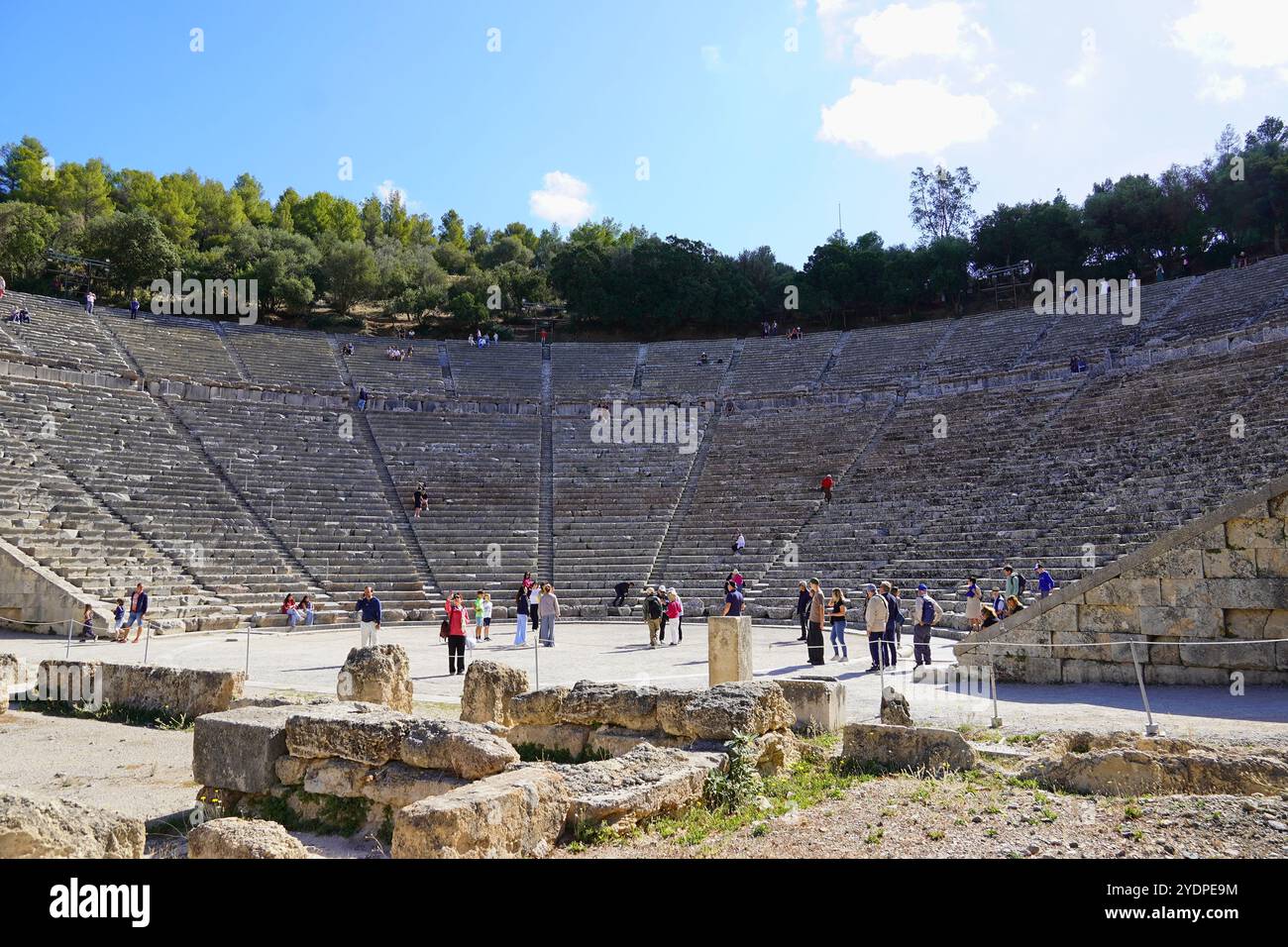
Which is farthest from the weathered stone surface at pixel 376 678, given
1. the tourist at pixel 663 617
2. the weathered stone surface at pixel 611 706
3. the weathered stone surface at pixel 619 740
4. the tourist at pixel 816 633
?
the tourist at pixel 663 617

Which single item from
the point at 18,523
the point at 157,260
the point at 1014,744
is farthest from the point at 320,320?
the point at 1014,744

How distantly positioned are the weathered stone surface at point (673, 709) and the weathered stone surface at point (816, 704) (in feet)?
4.15

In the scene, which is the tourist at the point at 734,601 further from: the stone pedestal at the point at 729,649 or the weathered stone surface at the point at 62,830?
the weathered stone surface at the point at 62,830

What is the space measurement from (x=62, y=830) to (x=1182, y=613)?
36.2 ft

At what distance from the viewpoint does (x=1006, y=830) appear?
464cm

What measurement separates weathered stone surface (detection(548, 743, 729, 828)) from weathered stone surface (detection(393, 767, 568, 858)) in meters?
0.18

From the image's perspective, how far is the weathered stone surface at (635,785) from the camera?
16.2 ft

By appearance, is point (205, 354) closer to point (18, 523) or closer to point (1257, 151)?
point (18, 523)

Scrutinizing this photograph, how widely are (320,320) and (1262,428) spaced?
127ft

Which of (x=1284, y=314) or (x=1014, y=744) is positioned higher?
(x=1284, y=314)

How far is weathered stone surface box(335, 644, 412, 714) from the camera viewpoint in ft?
30.1

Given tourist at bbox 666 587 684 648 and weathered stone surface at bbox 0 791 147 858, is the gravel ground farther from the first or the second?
tourist at bbox 666 587 684 648

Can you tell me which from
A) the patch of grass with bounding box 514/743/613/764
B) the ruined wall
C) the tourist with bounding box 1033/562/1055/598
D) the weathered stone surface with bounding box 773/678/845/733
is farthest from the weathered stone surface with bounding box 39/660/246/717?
the tourist with bounding box 1033/562/1055/598
